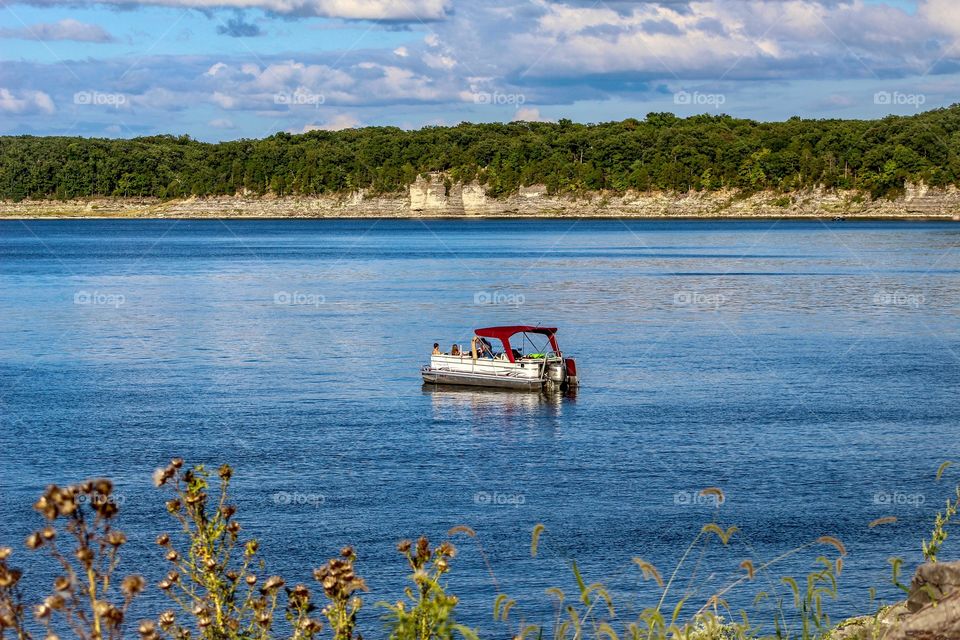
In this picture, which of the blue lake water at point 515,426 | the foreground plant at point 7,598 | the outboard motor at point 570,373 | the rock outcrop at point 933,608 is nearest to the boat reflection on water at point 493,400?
the blue lake water at point 515,426

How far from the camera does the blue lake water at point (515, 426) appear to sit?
27406 millimetres

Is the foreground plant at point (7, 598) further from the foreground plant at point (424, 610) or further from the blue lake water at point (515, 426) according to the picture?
the blue lake water at point (515, 426)

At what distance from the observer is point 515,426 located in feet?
142

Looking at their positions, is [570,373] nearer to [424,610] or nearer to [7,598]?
[424,610]

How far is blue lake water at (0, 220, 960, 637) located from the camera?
27406 mm

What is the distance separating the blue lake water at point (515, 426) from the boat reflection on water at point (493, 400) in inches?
9.9

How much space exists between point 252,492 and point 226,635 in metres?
25.8

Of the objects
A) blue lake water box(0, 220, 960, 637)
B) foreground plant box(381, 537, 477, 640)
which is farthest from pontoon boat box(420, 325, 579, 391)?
foreground plant box(381, 537, 477, 640)

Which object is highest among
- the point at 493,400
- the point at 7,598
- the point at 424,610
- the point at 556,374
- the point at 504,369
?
the point at 7,598

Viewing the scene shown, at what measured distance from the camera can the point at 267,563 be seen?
25.5m

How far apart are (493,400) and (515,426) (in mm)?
5910

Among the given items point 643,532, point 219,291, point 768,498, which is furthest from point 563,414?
point 219,291

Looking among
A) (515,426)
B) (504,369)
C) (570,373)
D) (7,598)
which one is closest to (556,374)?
(570,373)

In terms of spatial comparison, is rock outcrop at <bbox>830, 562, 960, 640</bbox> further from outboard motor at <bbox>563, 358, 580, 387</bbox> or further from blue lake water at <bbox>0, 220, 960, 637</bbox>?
outboard motor at <bbox>563, 358, 580, 387</bbox>
